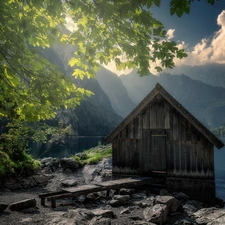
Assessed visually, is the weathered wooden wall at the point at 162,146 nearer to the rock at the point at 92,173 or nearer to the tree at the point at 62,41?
the rock at the point at 92,173

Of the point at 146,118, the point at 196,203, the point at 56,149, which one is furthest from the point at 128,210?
the point at 56,149

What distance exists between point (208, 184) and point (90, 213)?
8253 millimetres

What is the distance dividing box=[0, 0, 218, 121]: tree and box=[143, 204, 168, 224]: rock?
5.55 metres

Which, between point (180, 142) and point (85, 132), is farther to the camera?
point (85, 132)

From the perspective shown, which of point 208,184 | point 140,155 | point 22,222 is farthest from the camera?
point 140,155

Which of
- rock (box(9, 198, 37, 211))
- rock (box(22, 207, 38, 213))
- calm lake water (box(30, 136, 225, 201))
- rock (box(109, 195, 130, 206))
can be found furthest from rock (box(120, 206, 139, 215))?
calm lake water (box(30, 136, 225, 201))

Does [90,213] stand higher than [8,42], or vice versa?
[8,42]

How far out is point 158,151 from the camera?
1512 centimetres

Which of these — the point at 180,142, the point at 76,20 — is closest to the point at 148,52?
the point at 76,20

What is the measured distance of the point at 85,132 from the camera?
181 metres

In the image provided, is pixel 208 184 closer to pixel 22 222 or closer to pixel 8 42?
pixel 22 222

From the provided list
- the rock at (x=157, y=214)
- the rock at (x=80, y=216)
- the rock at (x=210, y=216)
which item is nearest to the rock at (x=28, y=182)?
the rock at (x=80, y=216)

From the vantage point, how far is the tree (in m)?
4.71

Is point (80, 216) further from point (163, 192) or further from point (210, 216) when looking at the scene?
point (163, 192)
